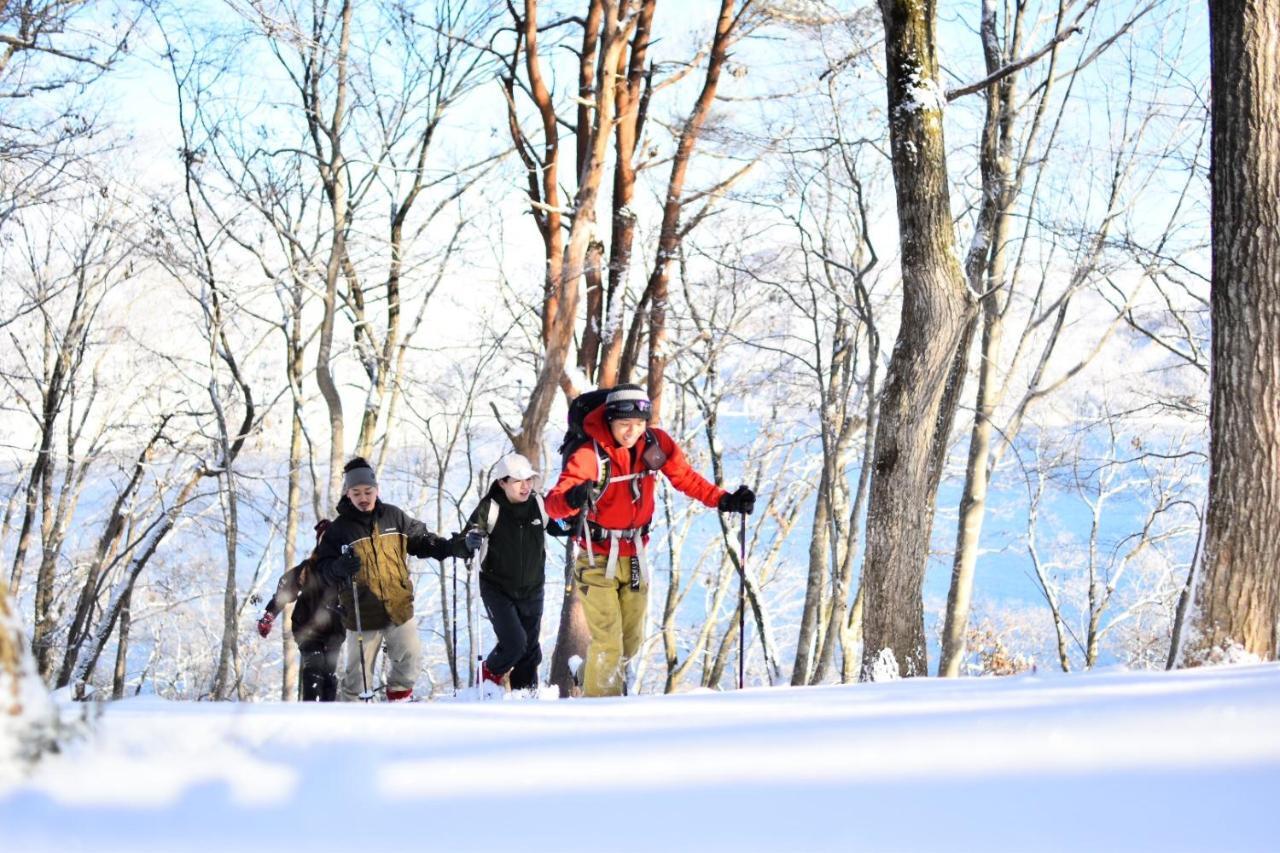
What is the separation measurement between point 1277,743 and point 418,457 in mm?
25115

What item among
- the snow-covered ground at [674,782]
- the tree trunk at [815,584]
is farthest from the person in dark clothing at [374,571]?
the tree trunk at [815,584]

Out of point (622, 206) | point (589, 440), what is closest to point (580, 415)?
point (589, 440)

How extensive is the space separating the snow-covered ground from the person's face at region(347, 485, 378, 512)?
Result: 4108mm

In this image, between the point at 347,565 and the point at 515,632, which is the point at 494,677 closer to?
the point at 515,632

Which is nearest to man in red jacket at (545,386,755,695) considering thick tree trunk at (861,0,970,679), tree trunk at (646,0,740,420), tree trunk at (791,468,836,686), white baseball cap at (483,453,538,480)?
white baseball cap at (483,453,538,480)

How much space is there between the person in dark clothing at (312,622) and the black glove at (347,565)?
0.26m

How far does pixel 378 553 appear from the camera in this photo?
6.23m

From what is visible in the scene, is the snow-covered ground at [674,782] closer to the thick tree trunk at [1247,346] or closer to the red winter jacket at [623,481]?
the thick tree trunk at [1247,346]

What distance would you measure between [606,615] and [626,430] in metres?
1.05

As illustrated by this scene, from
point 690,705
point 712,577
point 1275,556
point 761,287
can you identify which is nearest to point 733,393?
point 761,287

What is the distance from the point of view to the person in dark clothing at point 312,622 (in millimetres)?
6160

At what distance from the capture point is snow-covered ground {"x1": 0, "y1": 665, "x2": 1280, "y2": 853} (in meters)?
1.53

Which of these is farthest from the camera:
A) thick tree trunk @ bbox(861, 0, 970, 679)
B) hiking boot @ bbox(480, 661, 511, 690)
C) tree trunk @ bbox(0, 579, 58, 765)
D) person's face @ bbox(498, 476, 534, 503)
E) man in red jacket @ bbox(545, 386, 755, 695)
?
hiking boot @ bbox(480, 661, 511, 690)

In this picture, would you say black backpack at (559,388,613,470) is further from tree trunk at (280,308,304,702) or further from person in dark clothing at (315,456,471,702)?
tree trunk at (280,308,304,702)
